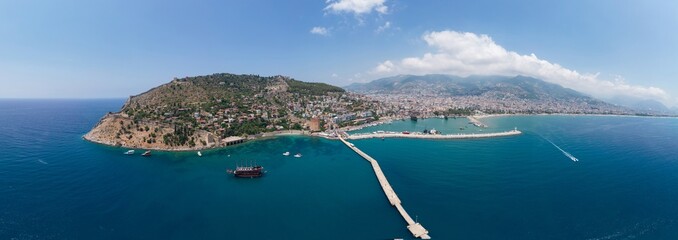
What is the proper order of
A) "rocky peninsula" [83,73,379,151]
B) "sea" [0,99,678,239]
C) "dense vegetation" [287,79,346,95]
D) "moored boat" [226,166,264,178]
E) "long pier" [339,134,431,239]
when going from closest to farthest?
"long pier" [339,134,431,239] → "sea" [0,99,678,239] → "moored boat" [226,166,264,178] → "rocky peninsula" [83,73,379,151] → "dense vegetation" [287,79,346,95]

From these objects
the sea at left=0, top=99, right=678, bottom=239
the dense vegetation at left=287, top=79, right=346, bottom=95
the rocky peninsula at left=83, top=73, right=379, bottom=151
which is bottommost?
the sea at left=0, top=99, right=678, bottom=239

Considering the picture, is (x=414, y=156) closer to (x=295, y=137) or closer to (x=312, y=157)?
(x=312, y=157)

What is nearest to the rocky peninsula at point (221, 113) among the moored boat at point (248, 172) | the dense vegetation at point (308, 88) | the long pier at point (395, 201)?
the dense vegetation at point (308, 88)

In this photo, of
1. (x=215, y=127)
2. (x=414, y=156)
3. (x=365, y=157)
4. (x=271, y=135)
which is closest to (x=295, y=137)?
(x=271, y=135)

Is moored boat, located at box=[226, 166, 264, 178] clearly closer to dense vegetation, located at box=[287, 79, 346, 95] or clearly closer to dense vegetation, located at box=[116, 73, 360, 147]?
dense vegetation, located at box=[116, 73, 360, 147]

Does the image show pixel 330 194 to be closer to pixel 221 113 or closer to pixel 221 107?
pixel 221 113

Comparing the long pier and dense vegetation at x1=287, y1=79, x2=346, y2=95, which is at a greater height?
dense vegetation at x1=287, y1=79, x2=346, y2=95

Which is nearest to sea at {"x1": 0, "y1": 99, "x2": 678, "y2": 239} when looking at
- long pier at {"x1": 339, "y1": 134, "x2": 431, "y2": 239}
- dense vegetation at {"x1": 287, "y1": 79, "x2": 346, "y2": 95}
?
long pier at {"x1": 339, "y1": 134, "x2": 431, "y2": 239}

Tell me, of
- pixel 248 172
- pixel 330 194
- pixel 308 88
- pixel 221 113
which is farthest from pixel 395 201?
pixel 308 88
